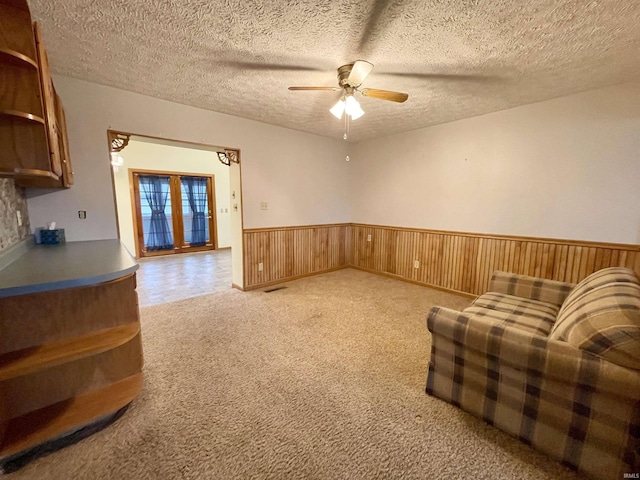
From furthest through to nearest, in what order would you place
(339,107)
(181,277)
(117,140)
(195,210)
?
(195,210) < (181,277) < (117,140) < (339,107)

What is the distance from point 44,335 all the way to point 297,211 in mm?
3462

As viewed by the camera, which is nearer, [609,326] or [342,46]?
[609,326]

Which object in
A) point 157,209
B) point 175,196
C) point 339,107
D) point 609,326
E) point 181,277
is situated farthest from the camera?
point 175,196

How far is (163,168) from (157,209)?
0.99 meters

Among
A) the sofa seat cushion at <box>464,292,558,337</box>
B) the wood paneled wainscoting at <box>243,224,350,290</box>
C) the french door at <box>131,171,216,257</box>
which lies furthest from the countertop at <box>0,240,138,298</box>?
the french door at <box>131,171,216,257</box>

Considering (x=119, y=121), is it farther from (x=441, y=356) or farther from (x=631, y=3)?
(x=631, y=3)

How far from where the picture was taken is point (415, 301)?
3.68m

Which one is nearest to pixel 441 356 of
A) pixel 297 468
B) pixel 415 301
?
pixel 297 468

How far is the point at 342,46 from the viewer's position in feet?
6.66

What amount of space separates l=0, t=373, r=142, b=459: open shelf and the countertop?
0.80 meters

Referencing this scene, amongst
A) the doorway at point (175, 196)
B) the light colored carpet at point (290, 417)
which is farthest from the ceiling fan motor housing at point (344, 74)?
the doorway at point (175, 196)

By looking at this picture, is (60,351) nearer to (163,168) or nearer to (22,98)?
(22,98)

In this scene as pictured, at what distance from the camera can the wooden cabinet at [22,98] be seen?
4.62 feet

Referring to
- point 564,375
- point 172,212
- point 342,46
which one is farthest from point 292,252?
point 172,212
